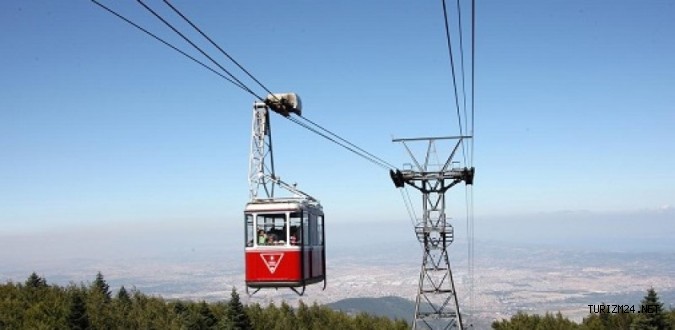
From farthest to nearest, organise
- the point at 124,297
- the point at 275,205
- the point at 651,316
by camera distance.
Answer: the point at 124,297, the point at 651,316, the point at 275,205

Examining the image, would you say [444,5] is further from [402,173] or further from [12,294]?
[12,294]

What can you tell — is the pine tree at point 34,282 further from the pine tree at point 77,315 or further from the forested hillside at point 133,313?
the pine tree at point 77,315

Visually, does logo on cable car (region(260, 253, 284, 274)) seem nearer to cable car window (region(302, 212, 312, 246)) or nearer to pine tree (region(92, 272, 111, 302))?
cable car window (region(302, 212, 312, 246))

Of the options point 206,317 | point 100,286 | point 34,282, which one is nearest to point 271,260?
point 206,317

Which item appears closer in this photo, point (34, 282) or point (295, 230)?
point (295, 230)

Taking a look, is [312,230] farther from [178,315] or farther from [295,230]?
[178,315]

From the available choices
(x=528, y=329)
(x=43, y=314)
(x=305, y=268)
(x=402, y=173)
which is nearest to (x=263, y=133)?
(x=305, y=268)
